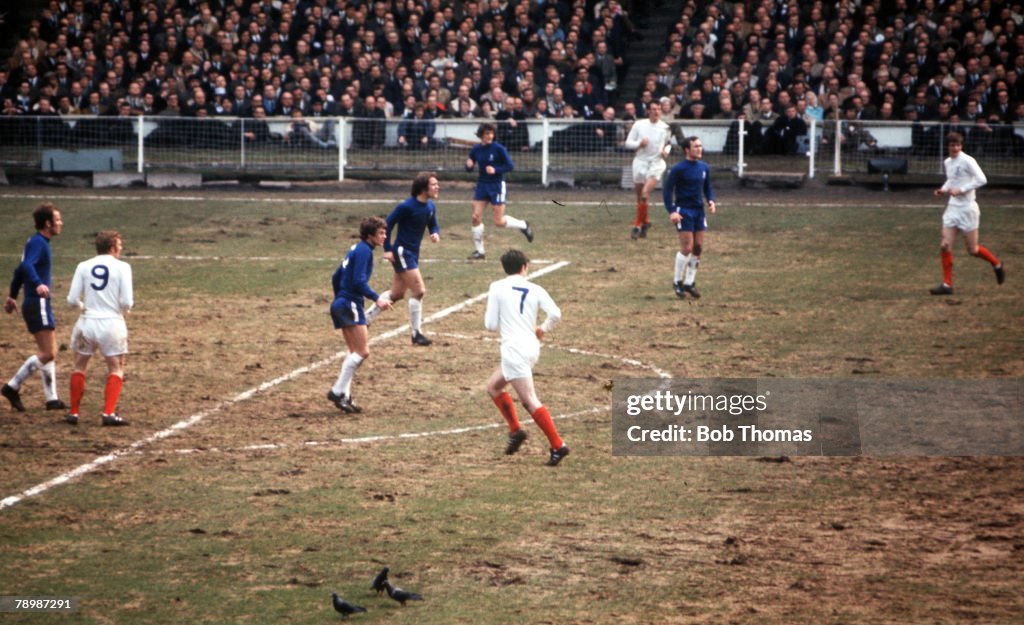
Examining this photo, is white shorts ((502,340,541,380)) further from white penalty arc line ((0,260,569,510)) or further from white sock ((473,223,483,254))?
white sock ((473,223,483,254))

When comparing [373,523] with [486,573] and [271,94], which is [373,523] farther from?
Answer: [271,94]

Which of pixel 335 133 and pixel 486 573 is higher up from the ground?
pixel 335 133

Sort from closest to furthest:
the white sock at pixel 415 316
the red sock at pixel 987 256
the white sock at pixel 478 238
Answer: the white sock at pixel 415 316 < the red sock at pixel 987 256 < the white sock at pixel 478 238

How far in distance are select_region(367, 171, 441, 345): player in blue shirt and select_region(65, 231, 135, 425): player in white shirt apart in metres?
4.33

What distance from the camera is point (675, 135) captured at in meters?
31.4

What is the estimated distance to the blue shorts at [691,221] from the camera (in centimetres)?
1923

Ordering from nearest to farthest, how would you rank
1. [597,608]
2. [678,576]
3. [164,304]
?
[597,608], [678,576], [164,304]

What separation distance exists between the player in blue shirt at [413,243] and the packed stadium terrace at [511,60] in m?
15.9

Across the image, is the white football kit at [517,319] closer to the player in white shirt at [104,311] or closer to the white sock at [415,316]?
the player in white shirt at [104,311]

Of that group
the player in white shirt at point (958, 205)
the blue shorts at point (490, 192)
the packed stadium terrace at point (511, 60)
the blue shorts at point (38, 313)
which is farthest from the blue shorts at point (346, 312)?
the packed stadium terrace at point (511, 60)

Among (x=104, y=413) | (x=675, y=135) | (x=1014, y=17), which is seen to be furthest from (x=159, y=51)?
(x=104, y=413)

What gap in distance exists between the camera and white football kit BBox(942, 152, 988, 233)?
19344 millimetres

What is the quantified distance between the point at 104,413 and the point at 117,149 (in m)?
21.3

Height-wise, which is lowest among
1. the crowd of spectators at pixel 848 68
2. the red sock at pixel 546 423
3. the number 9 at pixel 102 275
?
the red sock at pixel 546 423
